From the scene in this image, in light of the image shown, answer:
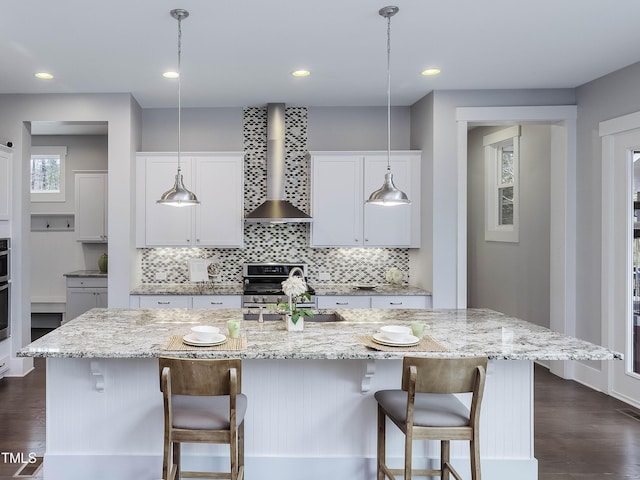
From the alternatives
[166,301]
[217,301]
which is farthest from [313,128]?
[166,301]

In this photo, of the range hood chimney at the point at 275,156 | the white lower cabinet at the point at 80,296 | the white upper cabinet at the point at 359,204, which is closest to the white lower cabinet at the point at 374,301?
the white upper cabinet at the point at 359,204

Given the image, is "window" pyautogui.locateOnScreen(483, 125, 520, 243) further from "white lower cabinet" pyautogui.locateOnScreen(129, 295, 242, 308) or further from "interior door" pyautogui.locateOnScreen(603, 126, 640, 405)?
"white lower cabinet" pyautogui.locateOnScreen(129, 295, 242, 308)

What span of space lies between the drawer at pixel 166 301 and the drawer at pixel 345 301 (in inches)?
52.5

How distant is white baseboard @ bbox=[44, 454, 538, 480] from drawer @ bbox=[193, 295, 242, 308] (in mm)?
2059

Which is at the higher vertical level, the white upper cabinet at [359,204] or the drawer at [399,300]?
the white upper cabinet at [359,204]

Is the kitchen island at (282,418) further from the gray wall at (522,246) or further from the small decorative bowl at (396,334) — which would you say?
the gray wall at (522,246)

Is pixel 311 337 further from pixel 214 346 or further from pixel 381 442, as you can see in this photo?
pixel 381 442

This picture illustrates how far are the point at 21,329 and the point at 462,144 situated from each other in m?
4.79

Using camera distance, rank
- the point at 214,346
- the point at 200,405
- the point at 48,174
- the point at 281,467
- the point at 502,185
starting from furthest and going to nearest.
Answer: the point at 48,174
the point at 502,185
the point at 281,467
the point at 214,346
the point at 200,405

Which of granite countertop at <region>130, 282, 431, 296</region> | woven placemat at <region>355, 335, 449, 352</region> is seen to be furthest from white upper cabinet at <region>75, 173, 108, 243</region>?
woven placemat at <region>355, 335, 449, 352</region>

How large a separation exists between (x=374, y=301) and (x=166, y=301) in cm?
209

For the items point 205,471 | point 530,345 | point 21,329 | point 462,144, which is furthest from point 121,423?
point 462,144

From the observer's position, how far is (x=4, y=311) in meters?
4.36

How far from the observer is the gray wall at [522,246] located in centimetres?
493
